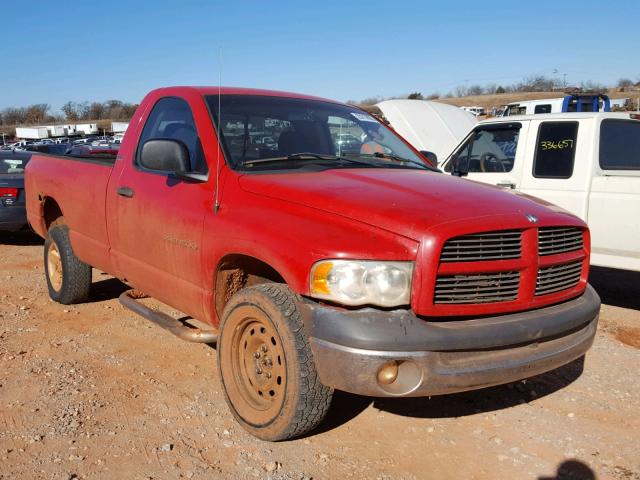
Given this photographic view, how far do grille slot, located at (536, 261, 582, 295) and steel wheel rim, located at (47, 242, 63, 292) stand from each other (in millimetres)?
4569

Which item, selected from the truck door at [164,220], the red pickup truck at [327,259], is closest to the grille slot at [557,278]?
the red pickup truck at [327,259]

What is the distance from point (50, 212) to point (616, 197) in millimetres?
5555

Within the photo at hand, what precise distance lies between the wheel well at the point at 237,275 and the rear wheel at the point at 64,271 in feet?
8.24

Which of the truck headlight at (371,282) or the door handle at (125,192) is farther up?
the door handle at (125,192)

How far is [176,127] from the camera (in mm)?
4312

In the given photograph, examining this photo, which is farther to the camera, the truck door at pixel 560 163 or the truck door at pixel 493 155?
the truck door at pixel 493 155

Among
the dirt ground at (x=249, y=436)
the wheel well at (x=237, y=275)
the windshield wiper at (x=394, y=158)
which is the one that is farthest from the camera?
the windshield wiper at (x=394, y=158)

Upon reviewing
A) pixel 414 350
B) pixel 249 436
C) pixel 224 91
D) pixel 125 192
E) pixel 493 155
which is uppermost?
pixel 224 91

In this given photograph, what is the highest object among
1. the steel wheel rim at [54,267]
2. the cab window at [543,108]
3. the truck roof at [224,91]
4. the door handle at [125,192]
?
the cab window at [543,108]

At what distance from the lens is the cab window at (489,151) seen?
6.98 m

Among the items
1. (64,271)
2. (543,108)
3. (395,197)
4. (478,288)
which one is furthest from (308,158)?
(543,108)

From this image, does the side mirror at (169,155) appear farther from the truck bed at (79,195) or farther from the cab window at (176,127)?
the truck bed at (79,195)

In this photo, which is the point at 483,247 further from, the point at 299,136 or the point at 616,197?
the point at 616,197

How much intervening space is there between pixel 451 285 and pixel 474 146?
482 cm
